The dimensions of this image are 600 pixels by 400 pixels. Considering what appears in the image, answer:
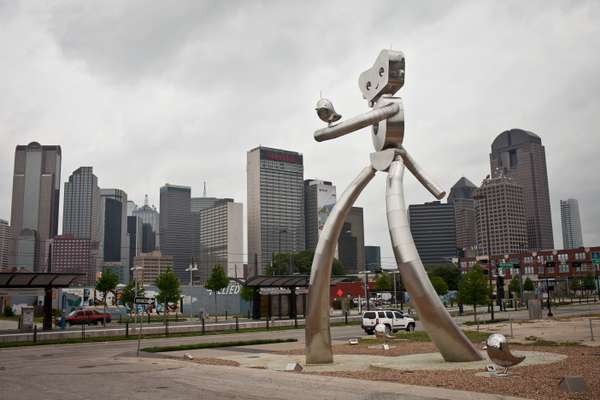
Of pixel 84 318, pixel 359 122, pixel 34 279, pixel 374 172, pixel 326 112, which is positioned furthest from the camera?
pixel 84 318

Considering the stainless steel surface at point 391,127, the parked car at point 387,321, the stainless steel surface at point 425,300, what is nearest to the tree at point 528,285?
the parked car at point 387,321

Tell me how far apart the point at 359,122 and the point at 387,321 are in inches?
810

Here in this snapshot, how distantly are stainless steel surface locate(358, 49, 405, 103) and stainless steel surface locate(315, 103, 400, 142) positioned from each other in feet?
2.20

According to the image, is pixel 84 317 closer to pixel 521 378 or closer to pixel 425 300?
pixel 425 300

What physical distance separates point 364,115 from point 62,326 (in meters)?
35.0

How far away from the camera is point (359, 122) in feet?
57.0

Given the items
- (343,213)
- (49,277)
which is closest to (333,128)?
(343,213)

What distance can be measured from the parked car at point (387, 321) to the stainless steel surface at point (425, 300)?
60.0 feet

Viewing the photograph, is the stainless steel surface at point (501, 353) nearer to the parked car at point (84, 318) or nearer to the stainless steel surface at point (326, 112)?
the stainless steel surface at point (326, 112)

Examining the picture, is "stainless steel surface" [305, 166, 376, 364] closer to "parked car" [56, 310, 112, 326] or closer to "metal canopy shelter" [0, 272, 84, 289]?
"metal canopy shelter" [0, 272, 84, 289]

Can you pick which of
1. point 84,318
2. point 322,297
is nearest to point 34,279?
point 84,318

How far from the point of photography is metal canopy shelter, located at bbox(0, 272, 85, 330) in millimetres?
36300

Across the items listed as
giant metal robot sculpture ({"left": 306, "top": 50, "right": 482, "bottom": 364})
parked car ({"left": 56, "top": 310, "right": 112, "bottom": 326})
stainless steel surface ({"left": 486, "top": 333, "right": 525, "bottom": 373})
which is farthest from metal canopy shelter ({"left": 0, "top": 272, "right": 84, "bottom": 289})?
stainless steel surface ({"left": 486, "top": 333, "right": 525, "bottom": 373})

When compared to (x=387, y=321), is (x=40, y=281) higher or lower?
higher
